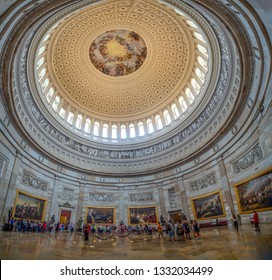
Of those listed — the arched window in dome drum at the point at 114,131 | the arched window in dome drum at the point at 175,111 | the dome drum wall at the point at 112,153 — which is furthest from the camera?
the arched window in dome drum at the point at 114,131

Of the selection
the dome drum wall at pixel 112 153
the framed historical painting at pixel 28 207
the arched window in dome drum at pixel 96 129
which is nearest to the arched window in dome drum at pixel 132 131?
the dome drum wall at pixel 112 153

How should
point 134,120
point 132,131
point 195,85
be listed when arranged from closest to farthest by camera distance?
point 195,85, point 132,131, point 134,120

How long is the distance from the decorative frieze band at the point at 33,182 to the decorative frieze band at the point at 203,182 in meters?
15.8

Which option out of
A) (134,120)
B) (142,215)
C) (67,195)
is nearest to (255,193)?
(142,215)

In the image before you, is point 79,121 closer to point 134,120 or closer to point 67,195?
point 134,120

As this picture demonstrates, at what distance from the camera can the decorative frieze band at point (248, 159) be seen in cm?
1270

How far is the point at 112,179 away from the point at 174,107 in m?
14.2

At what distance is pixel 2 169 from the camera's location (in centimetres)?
1346

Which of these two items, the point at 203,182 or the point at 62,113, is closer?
the point at 203,182

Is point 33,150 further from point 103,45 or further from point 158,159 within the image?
point 103,45

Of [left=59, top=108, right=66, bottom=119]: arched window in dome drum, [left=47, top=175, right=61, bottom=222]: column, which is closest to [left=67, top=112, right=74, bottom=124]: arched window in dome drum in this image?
[left=59, top=108, right=66, bottom=119]: arched window in dome drum

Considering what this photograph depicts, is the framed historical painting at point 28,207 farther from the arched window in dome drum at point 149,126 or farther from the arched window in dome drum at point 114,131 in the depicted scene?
the arched window in dome drum at point 149,126

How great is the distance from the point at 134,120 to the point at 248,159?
64.6 ft

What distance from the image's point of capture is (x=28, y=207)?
16.4m
